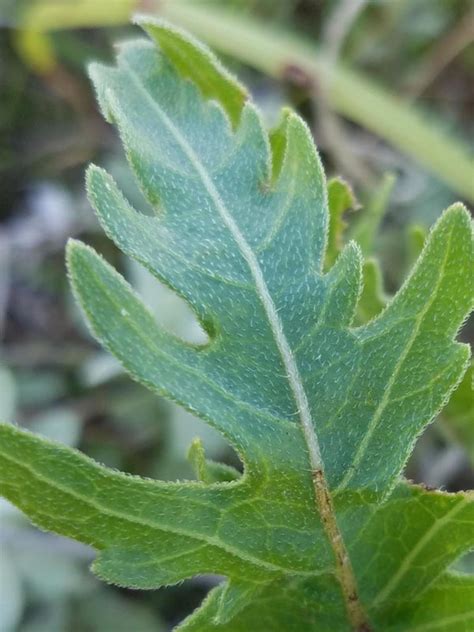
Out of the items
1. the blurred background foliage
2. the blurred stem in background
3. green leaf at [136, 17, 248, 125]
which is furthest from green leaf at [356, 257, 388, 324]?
the blurred stem in background

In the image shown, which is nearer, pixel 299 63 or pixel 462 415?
pixel 462 415

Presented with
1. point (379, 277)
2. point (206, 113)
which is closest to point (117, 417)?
point (379, 277)

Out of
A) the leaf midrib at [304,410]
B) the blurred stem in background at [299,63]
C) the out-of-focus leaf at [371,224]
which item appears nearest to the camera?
the leaf midrib at [304,410]

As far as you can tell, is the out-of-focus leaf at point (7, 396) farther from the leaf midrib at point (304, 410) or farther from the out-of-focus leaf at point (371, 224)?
Answer: the leaf midrib at point (304, 410)

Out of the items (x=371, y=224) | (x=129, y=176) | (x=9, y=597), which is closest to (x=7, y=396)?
(x=9, y=597)

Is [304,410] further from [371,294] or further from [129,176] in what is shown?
[129,176]

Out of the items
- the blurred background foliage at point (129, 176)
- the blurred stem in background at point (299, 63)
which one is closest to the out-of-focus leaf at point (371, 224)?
the blurred background foliage at point (129, 176)

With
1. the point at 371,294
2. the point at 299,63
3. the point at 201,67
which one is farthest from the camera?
the point at 299,63

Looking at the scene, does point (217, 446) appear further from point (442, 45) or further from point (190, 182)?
point (442, 45)
